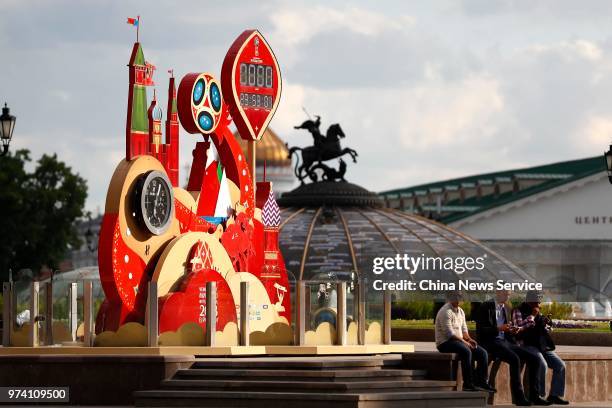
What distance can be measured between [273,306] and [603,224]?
5795 centimetres

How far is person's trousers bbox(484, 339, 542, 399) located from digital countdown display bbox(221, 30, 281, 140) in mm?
9116

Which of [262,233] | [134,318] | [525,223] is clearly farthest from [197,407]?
[525,223]

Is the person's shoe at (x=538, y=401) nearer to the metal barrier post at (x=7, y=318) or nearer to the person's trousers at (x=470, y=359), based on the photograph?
the person's trousers at (x=470, y=359)

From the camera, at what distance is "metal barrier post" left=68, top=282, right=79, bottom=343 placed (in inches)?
1292

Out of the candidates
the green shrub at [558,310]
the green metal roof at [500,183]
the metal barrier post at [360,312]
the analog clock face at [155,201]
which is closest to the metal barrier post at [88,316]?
the analog clock face at [155,201]

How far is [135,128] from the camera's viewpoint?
32875mm

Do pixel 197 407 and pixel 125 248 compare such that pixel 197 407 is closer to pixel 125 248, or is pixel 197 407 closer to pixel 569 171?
pixel 125 248

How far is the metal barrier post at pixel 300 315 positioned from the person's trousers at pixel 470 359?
11.3ft

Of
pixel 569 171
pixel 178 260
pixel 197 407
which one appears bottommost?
pixel 197 407

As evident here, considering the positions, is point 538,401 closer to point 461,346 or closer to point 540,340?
point 540,340

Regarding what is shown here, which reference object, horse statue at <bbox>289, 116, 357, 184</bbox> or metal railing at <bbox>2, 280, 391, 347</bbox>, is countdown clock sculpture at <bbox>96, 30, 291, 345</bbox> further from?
horse statue at <bbox>289, 116, 357, 184</bbox>

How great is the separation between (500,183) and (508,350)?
7394 cm

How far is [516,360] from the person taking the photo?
29266mm

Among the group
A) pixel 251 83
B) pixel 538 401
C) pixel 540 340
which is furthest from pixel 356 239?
pixel 538 401
